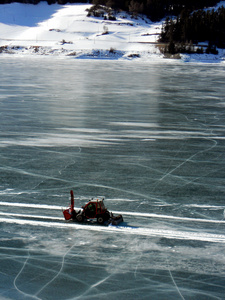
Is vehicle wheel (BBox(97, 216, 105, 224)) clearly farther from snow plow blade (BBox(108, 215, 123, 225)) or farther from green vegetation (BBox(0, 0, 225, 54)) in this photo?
green vegetation (BBox(0, 0, 225, 54))

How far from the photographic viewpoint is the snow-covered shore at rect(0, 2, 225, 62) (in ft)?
236

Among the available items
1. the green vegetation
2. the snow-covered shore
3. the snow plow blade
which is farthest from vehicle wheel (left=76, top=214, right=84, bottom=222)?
the green vegetation

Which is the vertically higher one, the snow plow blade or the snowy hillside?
the snowy hillside

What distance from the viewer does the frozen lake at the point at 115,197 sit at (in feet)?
29.2

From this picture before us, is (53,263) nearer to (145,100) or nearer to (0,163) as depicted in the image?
(0,163)

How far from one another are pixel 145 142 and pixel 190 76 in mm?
27193

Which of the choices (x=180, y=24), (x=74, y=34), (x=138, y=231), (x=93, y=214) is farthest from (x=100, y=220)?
(x=74, y=34)

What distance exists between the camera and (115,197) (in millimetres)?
13305

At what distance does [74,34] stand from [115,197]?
255 ft

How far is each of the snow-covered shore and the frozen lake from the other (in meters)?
43.9

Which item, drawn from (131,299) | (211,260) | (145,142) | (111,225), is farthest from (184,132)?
(131,299)

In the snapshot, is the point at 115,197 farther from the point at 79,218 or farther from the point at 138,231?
the point at 138,231

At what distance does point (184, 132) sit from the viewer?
21.8 metres

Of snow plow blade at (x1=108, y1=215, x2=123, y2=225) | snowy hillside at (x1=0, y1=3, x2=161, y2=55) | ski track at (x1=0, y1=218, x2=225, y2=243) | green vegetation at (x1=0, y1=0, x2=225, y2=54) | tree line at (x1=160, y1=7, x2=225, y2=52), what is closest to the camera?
ski track at (x1=0, y1=218, x2=225, y2=243)
